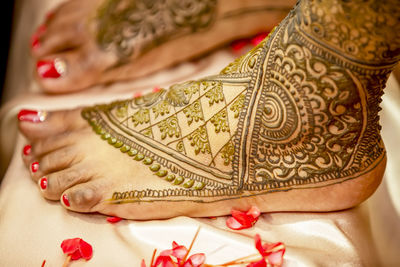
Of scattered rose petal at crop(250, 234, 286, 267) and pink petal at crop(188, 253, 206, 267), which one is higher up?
scattered rose petal at crop(250, 234, 286, 267)

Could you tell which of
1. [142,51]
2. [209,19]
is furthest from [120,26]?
[209,19]

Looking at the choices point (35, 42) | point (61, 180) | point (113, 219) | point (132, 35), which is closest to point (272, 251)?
point (113, 219)

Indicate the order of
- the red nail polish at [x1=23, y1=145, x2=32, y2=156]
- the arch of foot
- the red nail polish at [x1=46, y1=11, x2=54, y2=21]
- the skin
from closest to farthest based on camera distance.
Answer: the skin → the arch of foot → the red nail polish at [x1=23, y1=145, x2=32, y2=156] → the red nail polish at [x1=46, y1=11, x2=54, y2=21]

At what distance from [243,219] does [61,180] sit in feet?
1.28

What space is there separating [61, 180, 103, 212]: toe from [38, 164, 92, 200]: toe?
3 cm

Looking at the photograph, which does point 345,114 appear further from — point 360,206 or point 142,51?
point 142,51

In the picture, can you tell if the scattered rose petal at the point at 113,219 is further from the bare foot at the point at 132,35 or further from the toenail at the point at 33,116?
the bare foot at the point at 132,35

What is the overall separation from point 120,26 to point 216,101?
46cm

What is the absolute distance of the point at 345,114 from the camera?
2.28 ft

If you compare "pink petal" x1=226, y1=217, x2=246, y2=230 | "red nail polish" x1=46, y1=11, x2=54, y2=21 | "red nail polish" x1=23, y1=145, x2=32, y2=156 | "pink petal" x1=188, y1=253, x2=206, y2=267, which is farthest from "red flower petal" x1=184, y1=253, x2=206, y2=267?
"red nail polish" x1=46, y1=11, x2=54, y2=21

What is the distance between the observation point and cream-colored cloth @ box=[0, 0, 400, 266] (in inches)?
29.1

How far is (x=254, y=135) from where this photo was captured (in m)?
0.77

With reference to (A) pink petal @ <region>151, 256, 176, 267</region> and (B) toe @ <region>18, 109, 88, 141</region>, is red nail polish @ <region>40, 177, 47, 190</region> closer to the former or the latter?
(B) toe @ <region>18, 109, 88, 141</region>

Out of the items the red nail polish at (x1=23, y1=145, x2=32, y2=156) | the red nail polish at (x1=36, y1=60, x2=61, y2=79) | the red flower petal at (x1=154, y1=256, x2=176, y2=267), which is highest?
the red nail polish at (x1=36, y1=60, x2=61, y2=79)
